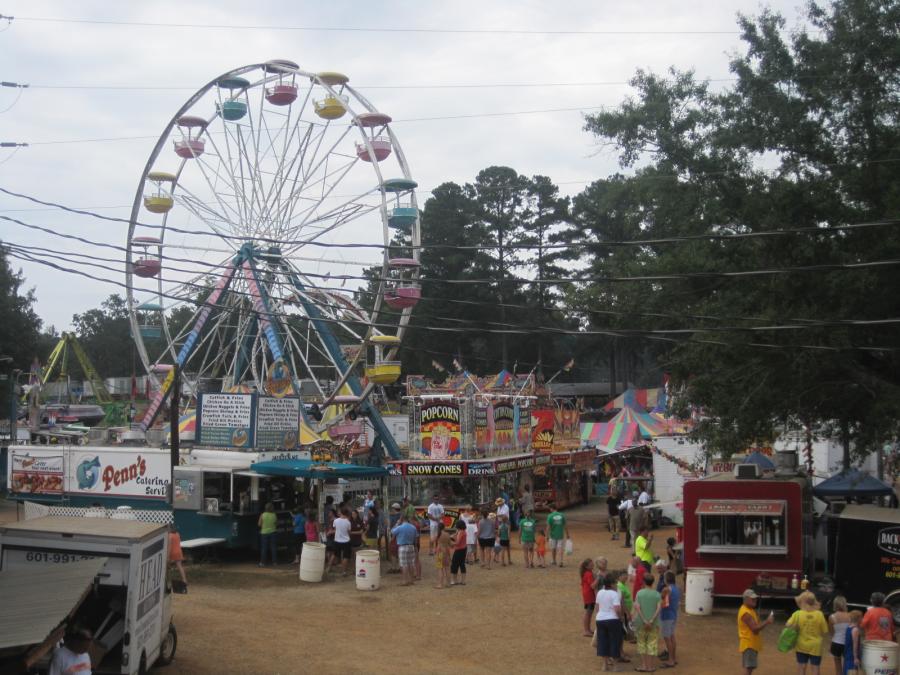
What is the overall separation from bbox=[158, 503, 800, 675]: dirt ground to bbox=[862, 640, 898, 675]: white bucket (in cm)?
196

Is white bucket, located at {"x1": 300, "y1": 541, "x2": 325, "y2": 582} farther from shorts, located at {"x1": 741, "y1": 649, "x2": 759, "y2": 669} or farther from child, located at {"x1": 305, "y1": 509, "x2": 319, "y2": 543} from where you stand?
shorts, located at {"x1": 741, "y1": 649, "x2": 759, "y2": 669}

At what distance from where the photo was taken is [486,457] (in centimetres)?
2933

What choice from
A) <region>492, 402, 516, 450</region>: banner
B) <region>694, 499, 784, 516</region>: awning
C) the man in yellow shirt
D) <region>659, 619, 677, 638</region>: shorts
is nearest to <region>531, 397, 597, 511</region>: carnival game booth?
<region>492, 402, 516, 450</region>: banner

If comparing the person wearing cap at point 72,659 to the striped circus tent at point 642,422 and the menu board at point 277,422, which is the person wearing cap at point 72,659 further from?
the striped circus tent at point 642,422

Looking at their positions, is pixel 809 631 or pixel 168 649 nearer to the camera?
pixel 809 631

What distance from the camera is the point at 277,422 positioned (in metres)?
22.9

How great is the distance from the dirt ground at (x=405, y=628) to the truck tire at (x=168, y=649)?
123mm

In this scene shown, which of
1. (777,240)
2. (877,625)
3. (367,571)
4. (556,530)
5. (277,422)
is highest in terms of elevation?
(777,240)

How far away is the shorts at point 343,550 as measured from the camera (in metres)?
19.7

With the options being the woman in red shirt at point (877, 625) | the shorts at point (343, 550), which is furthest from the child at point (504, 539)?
the woman in red shirt at point (877, 625)

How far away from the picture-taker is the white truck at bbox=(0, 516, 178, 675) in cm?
987

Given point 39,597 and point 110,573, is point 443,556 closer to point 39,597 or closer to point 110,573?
point 110,573

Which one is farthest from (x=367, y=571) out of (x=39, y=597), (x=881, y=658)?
(x=39, y=597)

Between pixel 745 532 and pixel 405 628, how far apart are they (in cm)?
611
